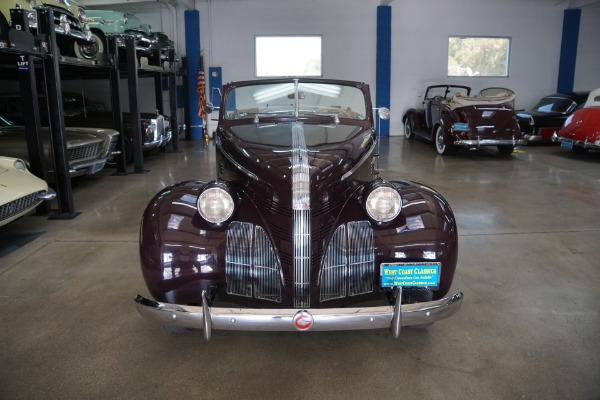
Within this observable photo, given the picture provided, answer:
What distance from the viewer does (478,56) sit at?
1380 cm

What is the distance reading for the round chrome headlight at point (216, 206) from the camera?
2.35 metres

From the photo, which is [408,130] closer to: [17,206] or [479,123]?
[479,123]

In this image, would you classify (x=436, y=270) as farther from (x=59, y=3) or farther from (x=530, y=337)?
(x=59, y=3)

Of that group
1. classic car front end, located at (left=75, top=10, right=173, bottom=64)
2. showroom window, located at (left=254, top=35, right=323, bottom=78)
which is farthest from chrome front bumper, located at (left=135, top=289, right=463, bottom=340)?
showroom window, located at (left=254, top=35, right=323, bottom=78)

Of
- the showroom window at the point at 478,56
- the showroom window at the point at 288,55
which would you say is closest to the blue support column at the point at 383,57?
the showroom window at the point at 288,55

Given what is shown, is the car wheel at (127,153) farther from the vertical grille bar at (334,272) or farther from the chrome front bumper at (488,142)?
the vertical grille bar at (334,272)

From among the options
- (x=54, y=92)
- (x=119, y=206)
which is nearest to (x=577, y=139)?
(x=119, y=206)

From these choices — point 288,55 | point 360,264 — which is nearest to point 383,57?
point 288,55

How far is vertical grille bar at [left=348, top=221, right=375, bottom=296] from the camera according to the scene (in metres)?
2.33

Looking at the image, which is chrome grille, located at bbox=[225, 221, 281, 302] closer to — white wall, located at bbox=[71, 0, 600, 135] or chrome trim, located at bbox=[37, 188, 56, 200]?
chrome trim, located at bbox=[37, 188, 56, 200]

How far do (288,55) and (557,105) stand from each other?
7279 millimetres

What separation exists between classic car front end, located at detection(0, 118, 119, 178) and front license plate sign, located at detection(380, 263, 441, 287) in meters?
4.76

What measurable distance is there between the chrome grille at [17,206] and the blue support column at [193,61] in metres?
9.28

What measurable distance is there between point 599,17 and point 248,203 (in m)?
15.7
